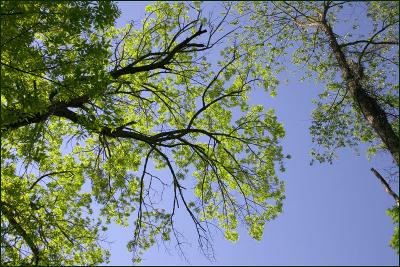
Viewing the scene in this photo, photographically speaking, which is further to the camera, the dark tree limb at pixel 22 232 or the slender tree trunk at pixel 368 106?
the slender tree trunk at pixel 368 106

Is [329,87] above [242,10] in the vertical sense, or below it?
below

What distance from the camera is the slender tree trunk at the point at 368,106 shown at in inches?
349

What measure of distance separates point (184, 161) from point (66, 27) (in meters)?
7.94

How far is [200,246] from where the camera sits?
11.3 m

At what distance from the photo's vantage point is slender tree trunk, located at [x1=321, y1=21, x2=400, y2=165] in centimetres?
886

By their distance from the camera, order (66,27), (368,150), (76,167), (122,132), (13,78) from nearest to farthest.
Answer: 1. (66,27)
2. (13,78)
3. (122,132)
4. (76,167)
5. (368,150)

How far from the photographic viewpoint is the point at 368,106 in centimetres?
982

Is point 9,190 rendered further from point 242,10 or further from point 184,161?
point 242,10

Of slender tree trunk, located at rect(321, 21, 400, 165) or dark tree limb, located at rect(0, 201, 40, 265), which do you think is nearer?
dark tree limb, located at rect(0, 201, 40, 265)

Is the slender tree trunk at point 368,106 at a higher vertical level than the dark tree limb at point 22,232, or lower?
higher

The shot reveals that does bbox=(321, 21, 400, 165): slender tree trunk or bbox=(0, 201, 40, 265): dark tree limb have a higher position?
bbox=(321, 21, 400, 165): slender tree trunk

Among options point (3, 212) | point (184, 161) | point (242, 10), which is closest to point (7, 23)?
point (3, 212)

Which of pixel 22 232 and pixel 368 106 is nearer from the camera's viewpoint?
pixel 22 232

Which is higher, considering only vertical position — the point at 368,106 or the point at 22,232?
the point at 368,106
